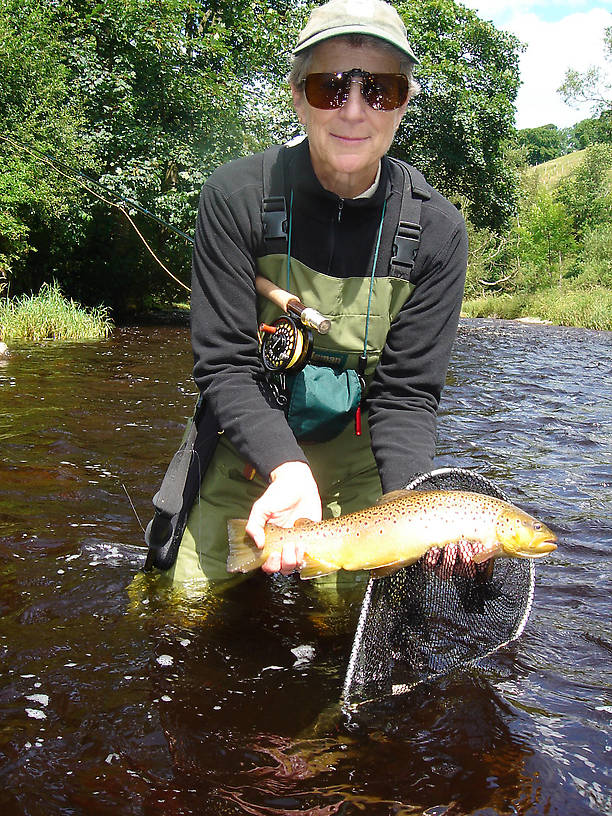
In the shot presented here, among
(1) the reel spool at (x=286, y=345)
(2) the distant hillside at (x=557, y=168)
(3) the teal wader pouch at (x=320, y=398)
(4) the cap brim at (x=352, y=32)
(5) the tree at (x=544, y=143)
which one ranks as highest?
(5) the tree at (x=544, y=143)

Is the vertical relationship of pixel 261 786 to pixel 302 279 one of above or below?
below

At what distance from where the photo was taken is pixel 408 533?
278 centimetres

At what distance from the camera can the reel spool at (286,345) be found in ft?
10.8

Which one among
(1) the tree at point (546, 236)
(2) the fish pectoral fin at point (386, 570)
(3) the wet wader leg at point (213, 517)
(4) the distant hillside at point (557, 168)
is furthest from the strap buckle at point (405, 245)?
A: (4) the distant hillside at point (557, 168)

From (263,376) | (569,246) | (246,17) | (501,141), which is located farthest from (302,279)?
(569,246)

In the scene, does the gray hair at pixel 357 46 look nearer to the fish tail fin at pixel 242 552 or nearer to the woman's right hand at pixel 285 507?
the woman's right hand at pixel 285 507

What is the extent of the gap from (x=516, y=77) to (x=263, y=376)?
28343mm

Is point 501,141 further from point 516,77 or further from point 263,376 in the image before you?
point 263,376

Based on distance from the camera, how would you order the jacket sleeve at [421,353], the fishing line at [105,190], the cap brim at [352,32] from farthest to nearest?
the fishing line at [105,190] → the jacket sleeve at [421,353] → the cap brim at [352,32]

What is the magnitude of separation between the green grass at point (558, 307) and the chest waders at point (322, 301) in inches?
1002

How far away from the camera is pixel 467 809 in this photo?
260cm

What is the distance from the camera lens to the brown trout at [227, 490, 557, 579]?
2.78 m

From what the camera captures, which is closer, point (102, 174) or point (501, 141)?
point (102, 174)

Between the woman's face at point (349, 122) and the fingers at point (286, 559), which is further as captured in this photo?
the woman's face at point (349, 122)
